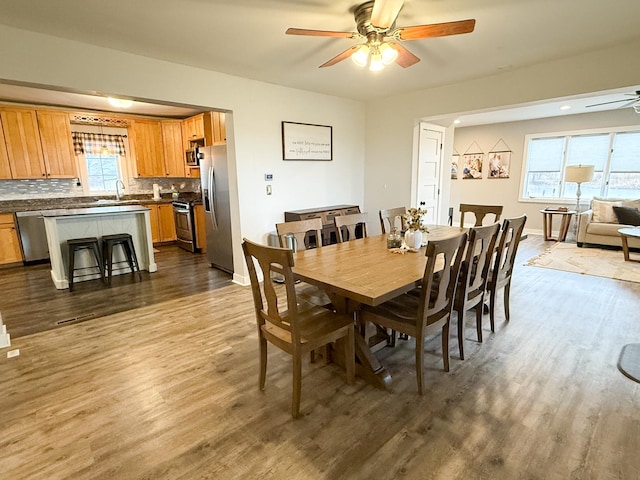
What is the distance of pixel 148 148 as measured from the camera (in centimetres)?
645

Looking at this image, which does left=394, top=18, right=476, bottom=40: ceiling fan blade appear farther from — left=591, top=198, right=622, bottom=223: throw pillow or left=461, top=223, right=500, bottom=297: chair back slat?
left=591, top=198, right=622, bottom=223: throw pillow

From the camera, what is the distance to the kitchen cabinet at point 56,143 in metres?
5.34

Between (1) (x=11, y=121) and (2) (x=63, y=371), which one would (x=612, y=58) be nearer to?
(2) (x=63, y=371)

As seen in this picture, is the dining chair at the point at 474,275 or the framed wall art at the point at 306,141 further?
the framed wall art at the point at 306,141

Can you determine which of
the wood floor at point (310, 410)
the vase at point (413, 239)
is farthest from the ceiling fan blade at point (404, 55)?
the wood floor at point (310, 410)

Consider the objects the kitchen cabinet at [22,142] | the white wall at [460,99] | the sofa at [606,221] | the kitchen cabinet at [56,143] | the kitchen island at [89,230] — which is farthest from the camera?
the sofa at [606,221]

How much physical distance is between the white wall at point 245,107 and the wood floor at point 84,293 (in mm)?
741

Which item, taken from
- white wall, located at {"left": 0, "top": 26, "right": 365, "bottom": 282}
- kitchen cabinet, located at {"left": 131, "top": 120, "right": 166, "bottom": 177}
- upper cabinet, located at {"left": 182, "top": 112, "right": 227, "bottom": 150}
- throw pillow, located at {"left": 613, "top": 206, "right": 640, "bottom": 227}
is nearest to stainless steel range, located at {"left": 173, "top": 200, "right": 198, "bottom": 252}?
kitchen cabinet, located at {"left": 131, "top": 120, "right": 166, "bottom": 177}

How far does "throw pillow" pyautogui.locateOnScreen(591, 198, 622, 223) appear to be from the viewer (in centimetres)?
570

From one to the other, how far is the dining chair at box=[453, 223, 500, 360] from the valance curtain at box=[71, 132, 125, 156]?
6601mm

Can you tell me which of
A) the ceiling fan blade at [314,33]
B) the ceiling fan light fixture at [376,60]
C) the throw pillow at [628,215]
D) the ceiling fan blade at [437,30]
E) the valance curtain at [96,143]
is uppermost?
the ceiling fan blade at [314,33]

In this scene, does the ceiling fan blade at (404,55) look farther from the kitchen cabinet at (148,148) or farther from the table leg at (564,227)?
the table leg at (564,227)

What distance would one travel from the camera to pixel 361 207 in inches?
224

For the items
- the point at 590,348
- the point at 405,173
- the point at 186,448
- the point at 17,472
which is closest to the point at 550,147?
the point at 405,173
